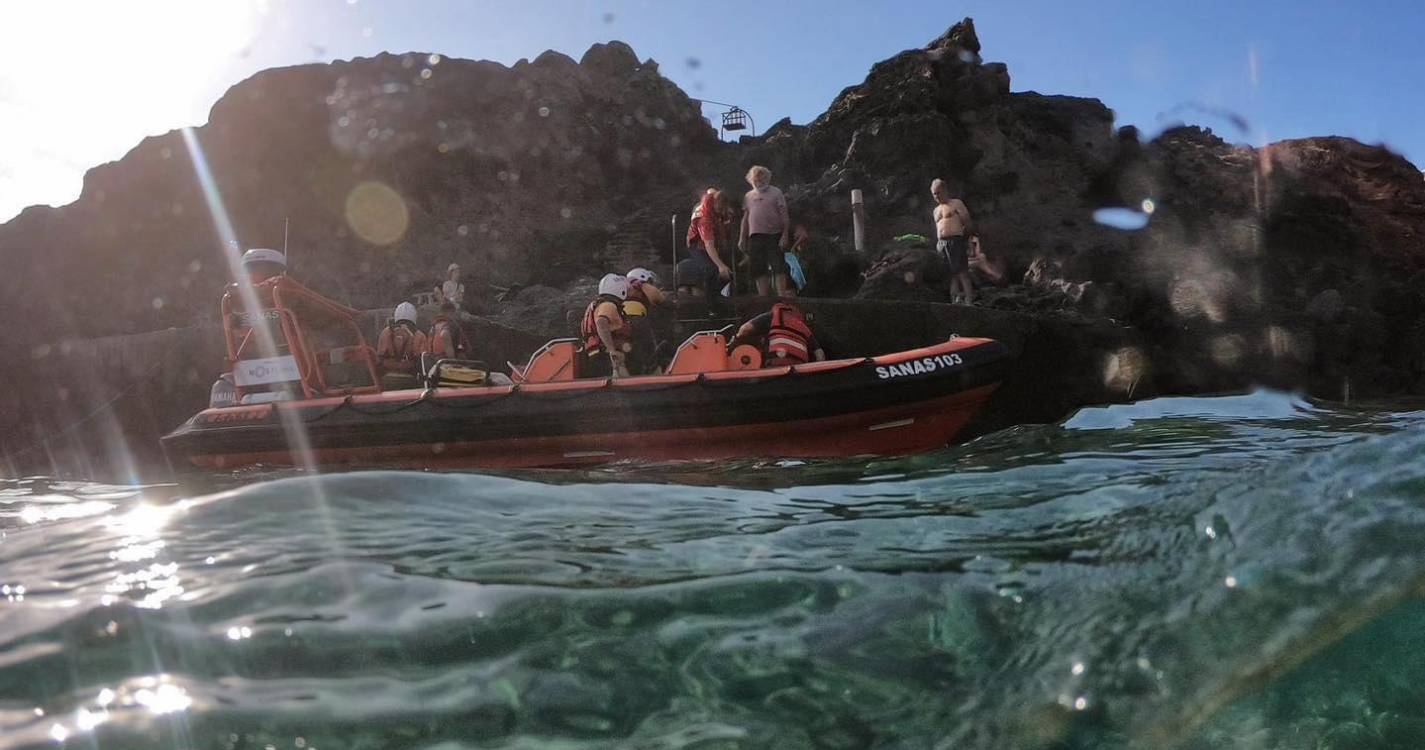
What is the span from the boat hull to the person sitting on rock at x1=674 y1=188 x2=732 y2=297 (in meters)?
2.64

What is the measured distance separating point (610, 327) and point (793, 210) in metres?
9.57

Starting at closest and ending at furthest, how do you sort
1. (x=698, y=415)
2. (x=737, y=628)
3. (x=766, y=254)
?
(x=737, y=628) < (x=698, y=415) < (x=766, y=254)

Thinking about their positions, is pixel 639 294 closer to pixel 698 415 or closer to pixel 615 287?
pixel 615 287

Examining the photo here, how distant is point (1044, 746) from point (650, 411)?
224 inches

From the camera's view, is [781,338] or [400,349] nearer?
[781,338]

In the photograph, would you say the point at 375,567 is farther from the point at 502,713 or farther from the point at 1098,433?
the point at 1098,433

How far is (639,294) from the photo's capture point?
26.0 ft

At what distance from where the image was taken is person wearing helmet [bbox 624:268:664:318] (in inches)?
308

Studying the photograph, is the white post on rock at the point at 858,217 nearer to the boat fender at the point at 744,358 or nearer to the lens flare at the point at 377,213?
the boat fender at the point at 744,358

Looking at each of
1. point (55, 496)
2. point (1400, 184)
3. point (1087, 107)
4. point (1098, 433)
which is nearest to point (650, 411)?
point (1098, 433)

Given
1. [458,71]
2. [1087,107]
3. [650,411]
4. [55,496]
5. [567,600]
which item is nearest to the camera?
[567,600]

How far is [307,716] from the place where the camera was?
1145 millimetres

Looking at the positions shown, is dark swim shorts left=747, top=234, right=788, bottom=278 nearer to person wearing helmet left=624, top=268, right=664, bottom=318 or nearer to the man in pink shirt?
the man in pink shirt

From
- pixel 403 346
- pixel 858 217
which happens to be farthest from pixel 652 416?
pixel 858 217
